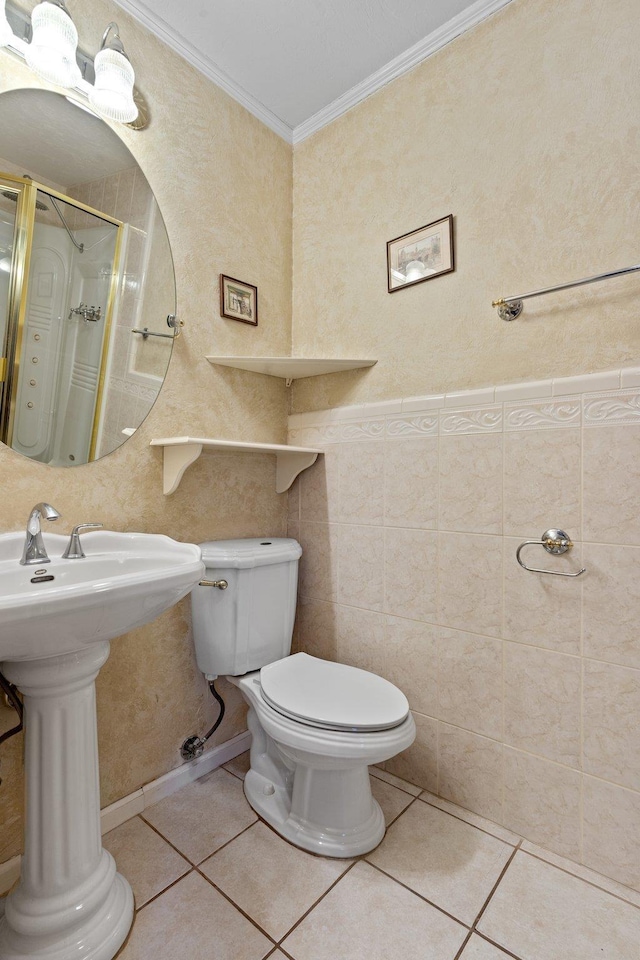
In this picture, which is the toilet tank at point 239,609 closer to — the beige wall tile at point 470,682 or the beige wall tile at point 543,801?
the beige wall tile at point 470,682

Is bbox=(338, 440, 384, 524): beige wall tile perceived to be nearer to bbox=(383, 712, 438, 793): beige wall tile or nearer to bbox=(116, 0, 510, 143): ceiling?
bbox=(383, 712, 438, 793): beige wall tile

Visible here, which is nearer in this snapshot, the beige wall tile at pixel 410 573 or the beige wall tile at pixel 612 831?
the beige wall tile at pixel 612 831

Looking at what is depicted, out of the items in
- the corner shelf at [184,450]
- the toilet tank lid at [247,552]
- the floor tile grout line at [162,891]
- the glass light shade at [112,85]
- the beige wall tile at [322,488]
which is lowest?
the floor tile grout line at [162,891]

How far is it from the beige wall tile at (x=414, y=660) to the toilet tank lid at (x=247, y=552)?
41 cm

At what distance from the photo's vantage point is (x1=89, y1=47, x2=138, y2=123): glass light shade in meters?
1.23

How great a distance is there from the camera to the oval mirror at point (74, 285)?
116 cm

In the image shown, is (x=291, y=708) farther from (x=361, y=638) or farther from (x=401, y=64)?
(x=401, y=64)

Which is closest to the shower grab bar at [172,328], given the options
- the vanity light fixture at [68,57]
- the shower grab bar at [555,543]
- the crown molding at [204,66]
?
the vanity light fixture at [68,57]

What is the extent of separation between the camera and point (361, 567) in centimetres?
162

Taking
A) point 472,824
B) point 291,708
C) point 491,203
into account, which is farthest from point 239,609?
point 491,203

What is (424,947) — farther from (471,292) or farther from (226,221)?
(226,221)

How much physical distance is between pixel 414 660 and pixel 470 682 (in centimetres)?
19

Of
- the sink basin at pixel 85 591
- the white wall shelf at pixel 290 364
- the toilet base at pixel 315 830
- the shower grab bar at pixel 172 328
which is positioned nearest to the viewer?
the sink basin at pixel 85 591

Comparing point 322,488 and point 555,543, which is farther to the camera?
point 322,488
